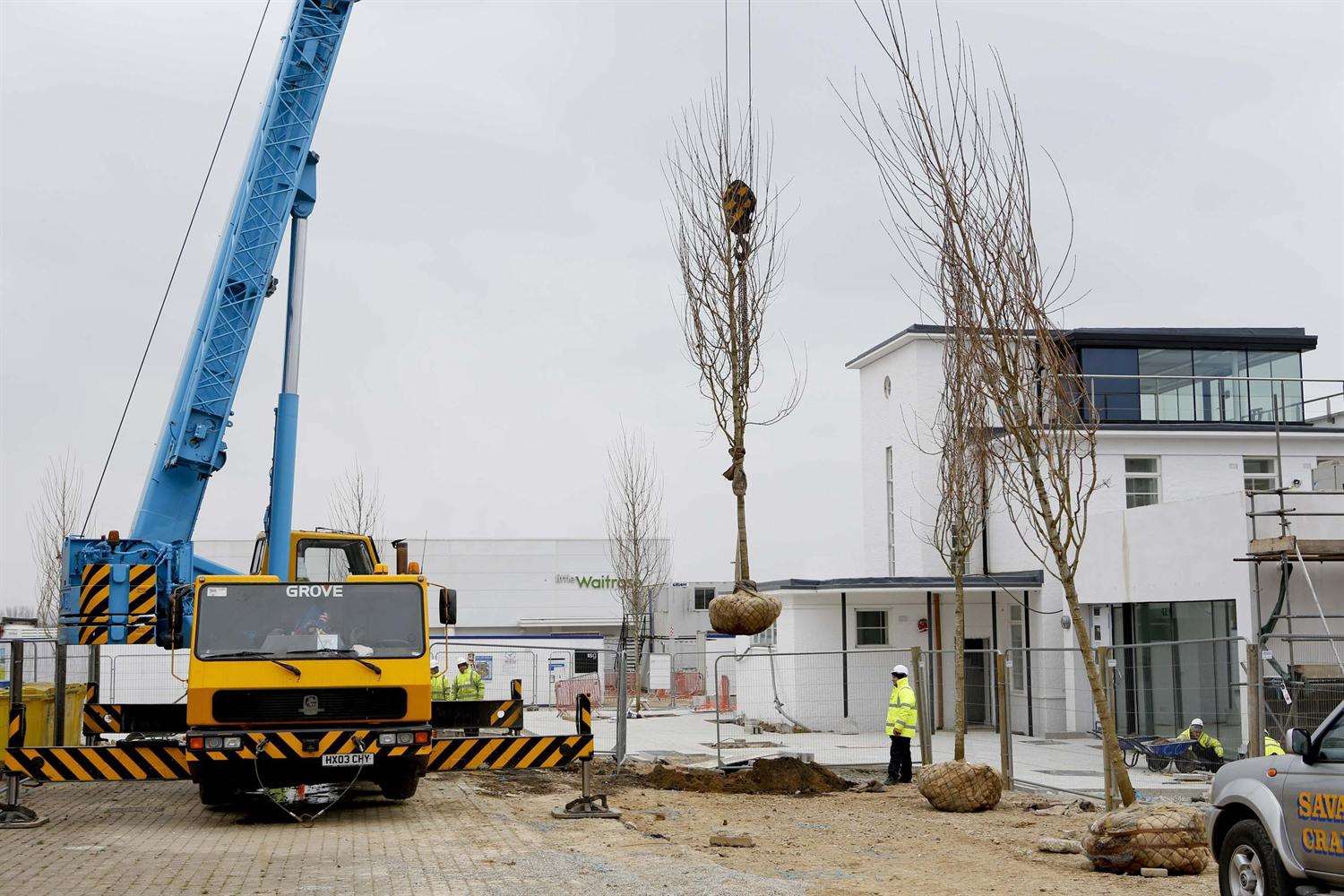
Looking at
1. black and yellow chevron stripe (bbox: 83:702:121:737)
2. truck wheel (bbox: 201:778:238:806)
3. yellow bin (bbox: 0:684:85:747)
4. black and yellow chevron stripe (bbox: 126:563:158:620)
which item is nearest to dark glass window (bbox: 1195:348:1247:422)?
black and yellow chevron stripe (bbox: 126:563:158:620)

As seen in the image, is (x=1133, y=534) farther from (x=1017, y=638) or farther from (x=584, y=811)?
(x=584, y=811)

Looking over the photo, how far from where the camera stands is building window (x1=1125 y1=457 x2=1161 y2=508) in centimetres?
2953

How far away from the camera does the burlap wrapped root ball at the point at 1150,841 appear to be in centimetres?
1137

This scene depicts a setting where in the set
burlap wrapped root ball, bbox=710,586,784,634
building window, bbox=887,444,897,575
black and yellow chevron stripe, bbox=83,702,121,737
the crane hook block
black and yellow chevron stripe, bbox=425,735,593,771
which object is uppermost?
the crane hook block

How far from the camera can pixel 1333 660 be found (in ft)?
65.8

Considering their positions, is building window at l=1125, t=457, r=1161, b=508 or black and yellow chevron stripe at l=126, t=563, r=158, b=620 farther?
building window at l=1125, t=457, r=1161, b=508

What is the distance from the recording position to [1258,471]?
97.9ft

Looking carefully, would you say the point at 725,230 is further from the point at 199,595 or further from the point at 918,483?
the point at 918,483

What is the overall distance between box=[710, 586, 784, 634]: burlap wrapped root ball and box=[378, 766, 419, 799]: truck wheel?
3.93 m

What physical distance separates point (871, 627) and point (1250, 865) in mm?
21253

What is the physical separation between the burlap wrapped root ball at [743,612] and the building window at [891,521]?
2068cm

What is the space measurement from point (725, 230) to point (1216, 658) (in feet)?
39.1

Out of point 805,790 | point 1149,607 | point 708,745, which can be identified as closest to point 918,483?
point 1149,607

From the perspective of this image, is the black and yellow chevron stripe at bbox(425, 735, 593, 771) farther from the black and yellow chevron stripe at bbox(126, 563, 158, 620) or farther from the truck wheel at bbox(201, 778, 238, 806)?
the black and yellow chevron stripe at bbox(126, 563, 158, 620)
